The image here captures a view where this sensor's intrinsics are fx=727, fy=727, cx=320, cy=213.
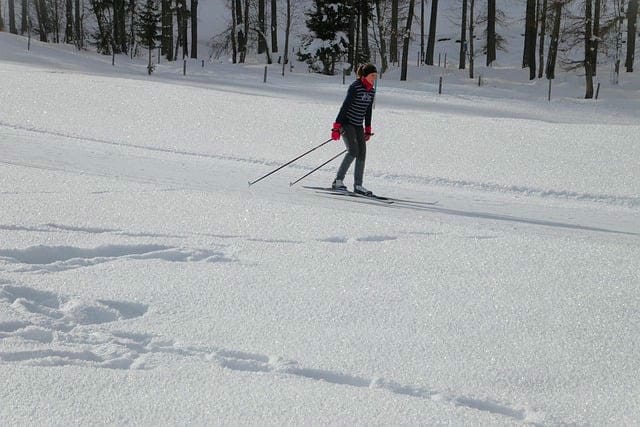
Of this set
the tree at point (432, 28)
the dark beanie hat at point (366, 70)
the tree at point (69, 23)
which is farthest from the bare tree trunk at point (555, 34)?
the tree at point (69, 23)

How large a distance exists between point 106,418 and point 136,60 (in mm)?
Result: 44767

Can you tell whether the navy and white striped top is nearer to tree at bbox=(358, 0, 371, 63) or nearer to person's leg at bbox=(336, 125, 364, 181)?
person's leg at bbox=(336, 125, 364, 181)

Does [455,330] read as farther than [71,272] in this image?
No

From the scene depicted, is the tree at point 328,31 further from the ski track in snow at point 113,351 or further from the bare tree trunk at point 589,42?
the ski track in snow at point 113,351

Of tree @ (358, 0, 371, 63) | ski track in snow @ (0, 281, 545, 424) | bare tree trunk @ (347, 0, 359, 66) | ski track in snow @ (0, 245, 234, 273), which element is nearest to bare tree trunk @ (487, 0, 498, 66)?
tree @ (358, 0, 371, 63)

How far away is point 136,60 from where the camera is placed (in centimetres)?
4534

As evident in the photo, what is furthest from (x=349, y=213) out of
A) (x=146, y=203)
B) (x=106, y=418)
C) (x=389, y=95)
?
(x=389, y=95)

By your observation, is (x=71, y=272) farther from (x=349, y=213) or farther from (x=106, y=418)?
(x=349, y=213)

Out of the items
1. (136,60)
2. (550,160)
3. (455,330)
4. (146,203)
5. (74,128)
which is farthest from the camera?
(136,60)

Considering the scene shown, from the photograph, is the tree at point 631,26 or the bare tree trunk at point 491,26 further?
the bare tree trunk at point 491,26

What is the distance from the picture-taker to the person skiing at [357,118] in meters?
9.32

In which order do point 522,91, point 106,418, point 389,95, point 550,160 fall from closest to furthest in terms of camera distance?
point 106,418 → point 550,160 → point 389,95 → point 522,91

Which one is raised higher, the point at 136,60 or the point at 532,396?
the point at 136,60

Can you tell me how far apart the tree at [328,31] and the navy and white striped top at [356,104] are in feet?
107
